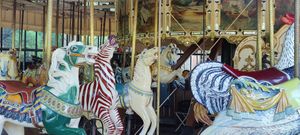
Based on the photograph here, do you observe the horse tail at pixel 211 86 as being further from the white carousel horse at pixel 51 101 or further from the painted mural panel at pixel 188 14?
the painted mural panel at pixel 188 14

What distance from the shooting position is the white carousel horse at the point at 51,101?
371 cm

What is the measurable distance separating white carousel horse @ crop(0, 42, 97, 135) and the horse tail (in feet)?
3.10

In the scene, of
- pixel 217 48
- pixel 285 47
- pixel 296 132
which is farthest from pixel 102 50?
pixel 217 48

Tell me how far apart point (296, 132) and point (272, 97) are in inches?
12.3

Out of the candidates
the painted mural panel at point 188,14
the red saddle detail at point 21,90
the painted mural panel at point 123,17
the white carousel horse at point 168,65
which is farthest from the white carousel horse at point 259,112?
the painted mural panel at point 123,17

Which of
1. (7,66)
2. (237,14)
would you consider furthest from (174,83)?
(7,66)

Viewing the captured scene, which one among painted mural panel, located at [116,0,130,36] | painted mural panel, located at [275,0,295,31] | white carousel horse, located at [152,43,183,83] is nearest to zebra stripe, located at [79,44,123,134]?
white carousel horse, located at [152,43,183,83]

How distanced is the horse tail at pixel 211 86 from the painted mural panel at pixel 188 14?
3.53 meters

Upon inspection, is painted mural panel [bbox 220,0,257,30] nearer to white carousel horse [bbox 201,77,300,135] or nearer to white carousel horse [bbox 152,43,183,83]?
white carousel horse [bbox 152,43,183,83]

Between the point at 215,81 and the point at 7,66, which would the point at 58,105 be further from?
the point at 7,66

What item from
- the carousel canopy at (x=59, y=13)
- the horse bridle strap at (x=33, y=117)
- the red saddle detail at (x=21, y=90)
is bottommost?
the horse bridle strap at (x=33, y=117)

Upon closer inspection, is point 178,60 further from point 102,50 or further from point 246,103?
point 246,103

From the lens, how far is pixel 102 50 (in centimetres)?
465

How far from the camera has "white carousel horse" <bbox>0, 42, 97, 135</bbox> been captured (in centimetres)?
371
